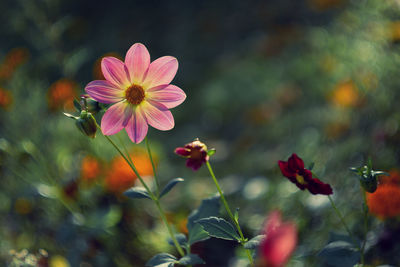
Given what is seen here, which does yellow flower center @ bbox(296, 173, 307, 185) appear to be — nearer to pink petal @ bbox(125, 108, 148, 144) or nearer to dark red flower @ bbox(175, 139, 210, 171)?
dark red flower @ bbox(175, 139, 210, 171)

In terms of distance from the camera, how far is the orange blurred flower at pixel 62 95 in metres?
1.33

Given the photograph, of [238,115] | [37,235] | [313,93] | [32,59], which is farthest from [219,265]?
[32,59]

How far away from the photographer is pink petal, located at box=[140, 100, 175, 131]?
611mm

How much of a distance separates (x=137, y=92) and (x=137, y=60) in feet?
0.19

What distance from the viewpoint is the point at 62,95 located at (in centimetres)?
133

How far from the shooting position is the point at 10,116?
1324 millimetres

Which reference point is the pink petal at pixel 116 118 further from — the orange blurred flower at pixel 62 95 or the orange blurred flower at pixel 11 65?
the orange blurred flower at pixel 11 65

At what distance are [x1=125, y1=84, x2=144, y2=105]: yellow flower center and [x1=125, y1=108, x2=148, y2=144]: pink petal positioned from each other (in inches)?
0.9

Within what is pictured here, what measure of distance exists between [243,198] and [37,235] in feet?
2.25

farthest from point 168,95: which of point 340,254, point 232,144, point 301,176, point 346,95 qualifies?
point 232,144

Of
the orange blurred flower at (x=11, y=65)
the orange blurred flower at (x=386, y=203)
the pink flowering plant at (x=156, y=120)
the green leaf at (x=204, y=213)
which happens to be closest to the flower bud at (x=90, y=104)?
the pink flowering plant at (x=156, y=120)

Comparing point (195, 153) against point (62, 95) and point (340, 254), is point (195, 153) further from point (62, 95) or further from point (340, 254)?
point (62, 95)

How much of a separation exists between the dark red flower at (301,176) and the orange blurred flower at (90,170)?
2.26 feet

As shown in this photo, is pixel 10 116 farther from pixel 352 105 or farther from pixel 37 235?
pixel 352 105
